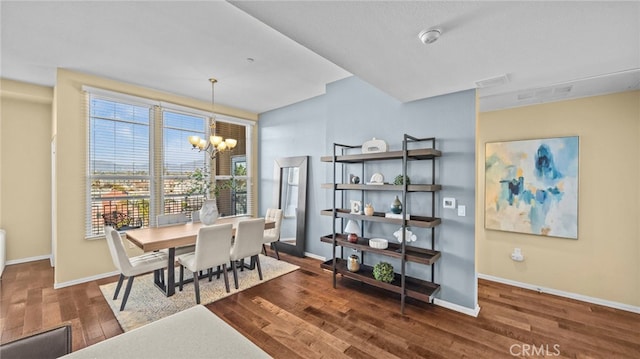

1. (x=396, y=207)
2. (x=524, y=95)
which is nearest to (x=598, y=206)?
(x=524, y=95)

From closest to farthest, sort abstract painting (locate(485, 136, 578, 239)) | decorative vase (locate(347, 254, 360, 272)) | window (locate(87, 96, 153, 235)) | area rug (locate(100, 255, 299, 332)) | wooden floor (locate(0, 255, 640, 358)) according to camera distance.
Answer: wooden floor (locate(0, 255, 640, 358))
area rug (locate(100, 255, 299, 332))
abstract painting (locate(485, 136, 578, 239))
decorative vase (locate(347, 254, 360, 272))
window (locate(87, 96, 153, 235))

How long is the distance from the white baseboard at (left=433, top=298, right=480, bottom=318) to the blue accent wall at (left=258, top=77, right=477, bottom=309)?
0.04 meters

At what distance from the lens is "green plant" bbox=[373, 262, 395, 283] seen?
2.97 meters

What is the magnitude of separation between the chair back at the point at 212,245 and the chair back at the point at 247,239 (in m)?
0.16

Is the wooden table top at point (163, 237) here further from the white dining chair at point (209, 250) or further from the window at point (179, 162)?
the window at point (179, 162)

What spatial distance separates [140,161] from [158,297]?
7.46ft

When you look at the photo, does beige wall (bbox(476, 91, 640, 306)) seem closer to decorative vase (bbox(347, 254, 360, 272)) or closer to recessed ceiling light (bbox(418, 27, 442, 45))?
decorative vase (bbox(347, 254, 360, 272))

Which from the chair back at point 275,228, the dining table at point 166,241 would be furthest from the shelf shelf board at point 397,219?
the dining table at point 166,241

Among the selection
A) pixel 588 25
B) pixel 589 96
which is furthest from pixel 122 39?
pixel 589 96

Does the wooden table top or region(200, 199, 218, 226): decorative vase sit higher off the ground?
region(200, 199, 218, 226): decorative vase

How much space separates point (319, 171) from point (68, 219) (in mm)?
3625

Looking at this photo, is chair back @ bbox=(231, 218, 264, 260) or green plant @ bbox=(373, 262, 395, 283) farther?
chair back @ bbox=(231, 218, 264, 260)

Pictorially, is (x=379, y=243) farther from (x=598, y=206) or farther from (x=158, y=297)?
(x=158, y=297)

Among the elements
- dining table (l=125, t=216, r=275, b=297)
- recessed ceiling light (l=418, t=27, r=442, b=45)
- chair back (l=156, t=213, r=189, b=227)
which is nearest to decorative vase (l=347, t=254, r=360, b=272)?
dining table (l=125, t=216, r=275, b=297)
